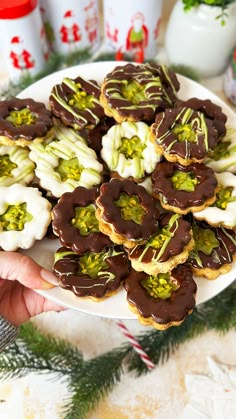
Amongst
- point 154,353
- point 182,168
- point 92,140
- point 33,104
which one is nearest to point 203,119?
point 182,168

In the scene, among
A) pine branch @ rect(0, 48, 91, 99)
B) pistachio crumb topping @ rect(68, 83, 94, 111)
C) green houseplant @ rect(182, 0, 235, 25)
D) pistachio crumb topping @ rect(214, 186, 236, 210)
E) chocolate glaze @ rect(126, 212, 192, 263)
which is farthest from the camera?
pine branch @ rect(0, 48, 91, 99)

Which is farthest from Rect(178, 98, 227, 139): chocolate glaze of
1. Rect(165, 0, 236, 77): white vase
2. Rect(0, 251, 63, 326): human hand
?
Rect(0, 251, 63, 326): human hand

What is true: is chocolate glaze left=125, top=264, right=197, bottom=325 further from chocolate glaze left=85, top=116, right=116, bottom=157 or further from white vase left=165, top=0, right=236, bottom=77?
white vase left=165, top=0, right=236, bottom=77

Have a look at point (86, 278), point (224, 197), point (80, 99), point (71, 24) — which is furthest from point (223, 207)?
point (71, 24)

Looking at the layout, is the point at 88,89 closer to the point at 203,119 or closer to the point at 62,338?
the point at 203,119

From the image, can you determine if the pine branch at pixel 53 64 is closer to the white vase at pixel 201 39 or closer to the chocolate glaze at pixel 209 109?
the white vase at pixel 201 39

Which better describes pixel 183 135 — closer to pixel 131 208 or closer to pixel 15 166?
pixel 131 208

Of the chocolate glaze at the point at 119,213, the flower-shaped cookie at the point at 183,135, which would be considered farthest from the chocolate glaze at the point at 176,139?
the chocolate glaze at the point at 119,213
